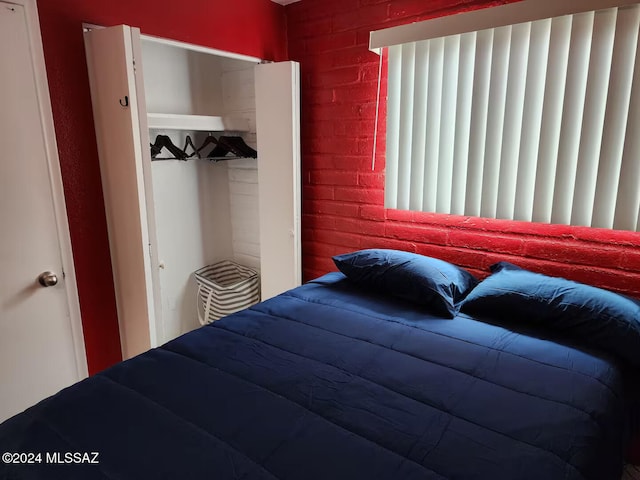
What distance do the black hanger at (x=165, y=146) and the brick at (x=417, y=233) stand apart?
138cm

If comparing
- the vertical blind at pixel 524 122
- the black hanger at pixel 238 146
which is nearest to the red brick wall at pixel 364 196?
the vertical blind at pixel 524 122

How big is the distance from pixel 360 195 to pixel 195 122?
112 centimetres

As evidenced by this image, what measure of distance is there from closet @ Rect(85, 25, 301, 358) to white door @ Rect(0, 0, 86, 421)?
0.24 metres

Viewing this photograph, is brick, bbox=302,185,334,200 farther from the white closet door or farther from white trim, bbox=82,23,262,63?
white trim, bbox=82,23,262,63

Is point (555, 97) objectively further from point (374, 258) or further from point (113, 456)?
point (113, 456)

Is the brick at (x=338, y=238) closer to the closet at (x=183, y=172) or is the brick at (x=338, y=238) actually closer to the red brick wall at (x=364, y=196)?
the red brick wall at (x=364, y=196)

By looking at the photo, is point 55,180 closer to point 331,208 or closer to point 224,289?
point 224,289

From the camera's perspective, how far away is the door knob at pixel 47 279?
76.4 inches

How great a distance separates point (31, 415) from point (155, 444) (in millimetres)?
432

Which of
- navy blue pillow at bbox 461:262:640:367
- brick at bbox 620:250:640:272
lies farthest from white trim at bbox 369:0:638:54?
navy blue pillow at bbox 461:262:640:367

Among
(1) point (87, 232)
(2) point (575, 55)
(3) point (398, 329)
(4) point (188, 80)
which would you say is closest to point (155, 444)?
(3) point (398, 329)

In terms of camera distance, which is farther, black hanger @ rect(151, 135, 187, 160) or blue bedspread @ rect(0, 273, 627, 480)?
black hanger @ rect(151, 135, 187, 160)

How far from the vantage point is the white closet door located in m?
2.72

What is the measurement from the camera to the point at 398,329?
1843 mm
